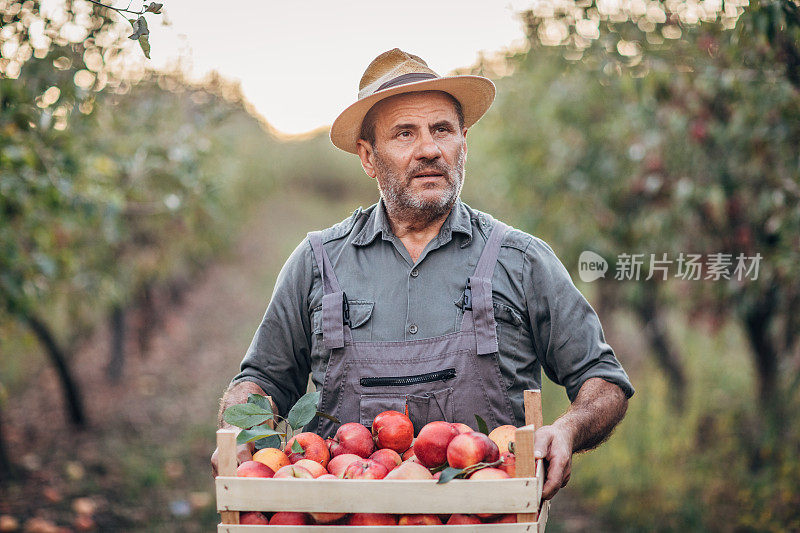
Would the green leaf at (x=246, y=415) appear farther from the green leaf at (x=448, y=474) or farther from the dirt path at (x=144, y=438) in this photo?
the dirt path at (x=144, y=438)

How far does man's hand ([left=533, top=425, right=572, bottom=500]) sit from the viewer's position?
77.8 inches

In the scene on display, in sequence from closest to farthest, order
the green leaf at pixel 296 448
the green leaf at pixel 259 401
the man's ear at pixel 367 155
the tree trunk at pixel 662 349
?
the green leaf at pixel 296 448, the green leaf at pixel 259 401, the man's ear at pixel 367 155, the tree trunk at pixel 662 349

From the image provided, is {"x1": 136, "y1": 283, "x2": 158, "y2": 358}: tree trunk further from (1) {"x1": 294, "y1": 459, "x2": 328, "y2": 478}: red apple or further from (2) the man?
(1) {"x1": 294, "y1": 459, "x2": 328, "y2": 478}: red apple

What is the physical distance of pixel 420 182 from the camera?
2.63 meters

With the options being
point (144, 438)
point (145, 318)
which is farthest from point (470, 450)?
point (145, 318)

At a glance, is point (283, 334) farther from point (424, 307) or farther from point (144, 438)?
point (144, 438)

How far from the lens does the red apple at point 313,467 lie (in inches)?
77.7

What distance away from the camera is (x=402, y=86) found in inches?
100

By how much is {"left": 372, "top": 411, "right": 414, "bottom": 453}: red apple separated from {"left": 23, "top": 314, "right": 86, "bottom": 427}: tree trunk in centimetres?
528

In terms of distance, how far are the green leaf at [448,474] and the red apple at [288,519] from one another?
1.12 ft

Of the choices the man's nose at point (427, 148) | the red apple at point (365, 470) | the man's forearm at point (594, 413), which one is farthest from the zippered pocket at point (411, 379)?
the man's nose at point (427, 148)

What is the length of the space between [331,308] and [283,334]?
0.27 m

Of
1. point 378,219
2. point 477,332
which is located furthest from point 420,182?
point 477,332

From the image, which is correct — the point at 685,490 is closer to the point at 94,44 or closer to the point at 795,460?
the point at 795,460
